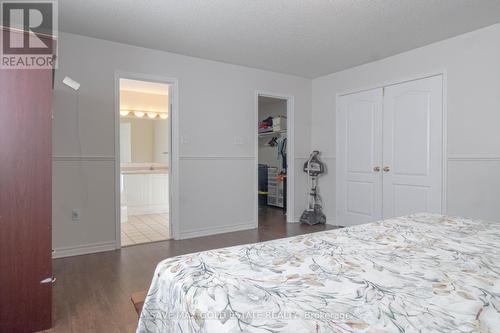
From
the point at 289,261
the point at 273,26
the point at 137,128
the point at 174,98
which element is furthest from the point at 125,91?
the point at 289,261

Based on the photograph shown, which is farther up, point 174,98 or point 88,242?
point 174,98

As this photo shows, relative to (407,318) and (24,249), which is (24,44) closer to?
(24,249)

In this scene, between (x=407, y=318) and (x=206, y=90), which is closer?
(x=407, y=318)

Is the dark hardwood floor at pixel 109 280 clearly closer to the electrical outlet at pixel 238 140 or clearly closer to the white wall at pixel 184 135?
the white wall at pixel 184 135

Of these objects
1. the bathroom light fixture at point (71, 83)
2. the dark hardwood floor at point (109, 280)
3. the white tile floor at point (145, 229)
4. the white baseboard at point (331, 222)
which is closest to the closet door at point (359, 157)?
the white baseboard at point (331, 222)

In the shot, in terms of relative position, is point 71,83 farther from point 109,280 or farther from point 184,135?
point 109,280

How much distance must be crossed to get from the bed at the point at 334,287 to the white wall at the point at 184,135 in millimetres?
2574

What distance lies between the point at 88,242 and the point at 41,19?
2.25m

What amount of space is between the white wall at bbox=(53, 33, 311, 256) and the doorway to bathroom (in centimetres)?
91

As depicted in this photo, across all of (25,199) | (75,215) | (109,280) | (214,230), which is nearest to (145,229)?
(214,230)

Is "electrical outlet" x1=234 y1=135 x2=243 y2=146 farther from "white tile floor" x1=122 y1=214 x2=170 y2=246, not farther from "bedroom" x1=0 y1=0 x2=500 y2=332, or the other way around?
"white tile floor" x1=122 y1=214 x2=170 y2=246

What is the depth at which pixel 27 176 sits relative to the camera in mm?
1729

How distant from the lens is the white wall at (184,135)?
3.08 m

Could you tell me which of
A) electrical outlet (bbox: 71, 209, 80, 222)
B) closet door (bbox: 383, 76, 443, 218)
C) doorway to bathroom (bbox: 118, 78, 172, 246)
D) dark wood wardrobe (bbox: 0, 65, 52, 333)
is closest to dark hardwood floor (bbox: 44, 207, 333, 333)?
dark wood wardrobe (bbox: 0, 65, 52, 333)
